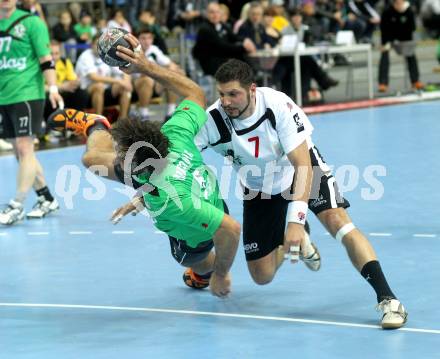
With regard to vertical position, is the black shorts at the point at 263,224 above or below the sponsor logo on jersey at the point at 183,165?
below

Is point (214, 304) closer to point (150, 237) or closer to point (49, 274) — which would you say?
point (49, 274)

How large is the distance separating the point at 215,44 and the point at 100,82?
2.38 meters

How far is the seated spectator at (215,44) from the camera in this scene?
15719mm

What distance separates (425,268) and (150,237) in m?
2.41

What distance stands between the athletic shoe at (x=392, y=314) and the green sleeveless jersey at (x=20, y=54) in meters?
4.69

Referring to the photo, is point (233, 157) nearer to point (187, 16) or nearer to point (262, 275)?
point (262, 275)

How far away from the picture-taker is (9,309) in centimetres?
620

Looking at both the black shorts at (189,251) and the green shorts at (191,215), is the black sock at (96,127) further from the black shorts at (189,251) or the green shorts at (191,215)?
the green shorts at (191,215)

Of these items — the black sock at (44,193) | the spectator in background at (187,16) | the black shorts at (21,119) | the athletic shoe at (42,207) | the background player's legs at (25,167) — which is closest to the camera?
the background player's legs at (25,167)

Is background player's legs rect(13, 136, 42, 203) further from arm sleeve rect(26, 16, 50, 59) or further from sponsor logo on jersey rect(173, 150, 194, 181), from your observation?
sponsor logo on jersey rect(173, 150, 194, 181)

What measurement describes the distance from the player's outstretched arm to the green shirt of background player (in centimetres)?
324

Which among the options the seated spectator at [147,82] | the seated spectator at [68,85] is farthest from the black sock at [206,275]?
the seated spectator at [147,82]

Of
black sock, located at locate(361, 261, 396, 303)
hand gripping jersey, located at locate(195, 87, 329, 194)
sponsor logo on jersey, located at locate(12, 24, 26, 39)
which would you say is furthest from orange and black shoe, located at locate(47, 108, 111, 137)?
black sock, located at locate(361, 261, 396, 303)

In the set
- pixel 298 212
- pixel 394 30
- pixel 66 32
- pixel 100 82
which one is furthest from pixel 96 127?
pixel 394 30
